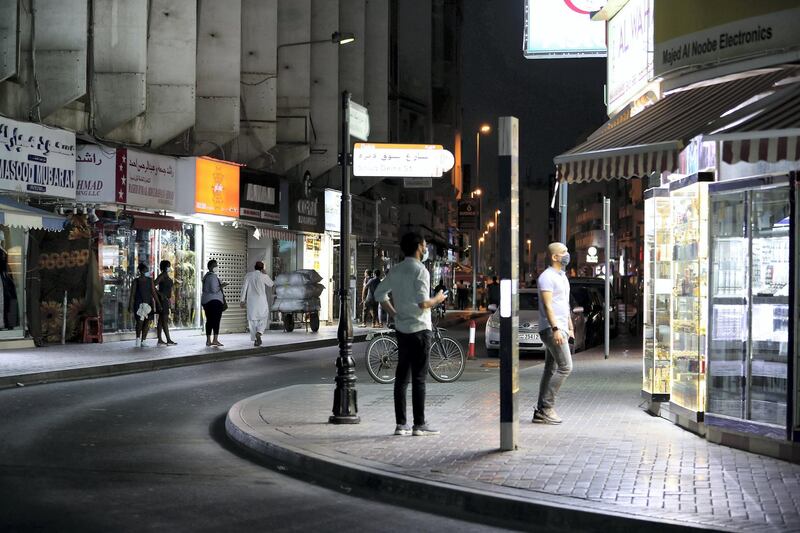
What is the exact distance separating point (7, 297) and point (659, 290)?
47.6 feet

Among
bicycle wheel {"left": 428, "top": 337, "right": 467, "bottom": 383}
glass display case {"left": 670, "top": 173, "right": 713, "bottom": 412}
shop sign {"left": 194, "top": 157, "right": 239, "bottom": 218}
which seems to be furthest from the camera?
shop sign {"left": 194, "top": 157, "right": 239, "bottom": 218}

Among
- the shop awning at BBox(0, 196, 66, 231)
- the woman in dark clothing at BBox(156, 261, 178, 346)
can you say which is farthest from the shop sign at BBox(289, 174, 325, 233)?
the shop awning at BBox(0, 196, 66, 231)

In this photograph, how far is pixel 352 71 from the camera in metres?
43.1

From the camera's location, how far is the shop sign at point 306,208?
1416 inches

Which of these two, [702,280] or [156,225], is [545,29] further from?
[156,225]

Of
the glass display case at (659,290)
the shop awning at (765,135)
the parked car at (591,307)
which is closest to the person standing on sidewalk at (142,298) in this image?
the parked car at (591,307)

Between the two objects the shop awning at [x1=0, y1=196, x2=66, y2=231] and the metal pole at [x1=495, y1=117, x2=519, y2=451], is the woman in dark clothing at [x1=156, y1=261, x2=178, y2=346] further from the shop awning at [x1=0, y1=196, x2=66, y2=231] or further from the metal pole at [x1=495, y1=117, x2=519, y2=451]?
the metal pole at [x1=495, y1=117, x2=519, y2=451]

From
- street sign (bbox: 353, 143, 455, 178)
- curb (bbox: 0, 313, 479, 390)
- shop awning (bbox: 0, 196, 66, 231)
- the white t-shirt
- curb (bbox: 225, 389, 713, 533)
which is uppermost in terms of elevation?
street sign (bbox: 353, 143, 455, 178)

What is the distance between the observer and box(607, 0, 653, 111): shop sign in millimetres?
12829

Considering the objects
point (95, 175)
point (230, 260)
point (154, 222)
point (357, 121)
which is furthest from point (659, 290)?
point (230, 260)

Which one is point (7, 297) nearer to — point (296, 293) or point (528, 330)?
point (296, 293)

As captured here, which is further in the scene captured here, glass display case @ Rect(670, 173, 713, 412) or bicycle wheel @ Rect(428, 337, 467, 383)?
bicycle wheel @ Rect(428, 337, 467, 383)

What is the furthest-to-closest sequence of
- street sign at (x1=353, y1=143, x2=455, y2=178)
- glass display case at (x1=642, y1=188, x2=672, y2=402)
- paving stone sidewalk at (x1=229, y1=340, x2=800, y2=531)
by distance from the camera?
street sign at (x1=353, y1=143, x2=455, y2=178) → glass display case at (x1=642, y1=188, x2=672, y2=402) → paving stone sidewalk at (x1=229, y1=340, x2=800, y2=531)

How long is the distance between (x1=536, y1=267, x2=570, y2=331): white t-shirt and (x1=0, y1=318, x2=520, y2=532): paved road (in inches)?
106
